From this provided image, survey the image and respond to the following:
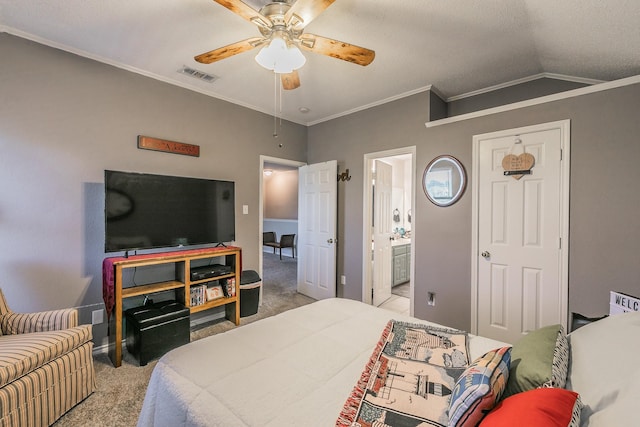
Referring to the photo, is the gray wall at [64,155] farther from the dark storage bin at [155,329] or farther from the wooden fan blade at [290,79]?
the wooden fan blade at [290,79]

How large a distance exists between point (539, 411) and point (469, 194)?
2.52 meters

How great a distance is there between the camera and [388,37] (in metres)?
2.23

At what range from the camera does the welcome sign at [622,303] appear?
74.7 inches

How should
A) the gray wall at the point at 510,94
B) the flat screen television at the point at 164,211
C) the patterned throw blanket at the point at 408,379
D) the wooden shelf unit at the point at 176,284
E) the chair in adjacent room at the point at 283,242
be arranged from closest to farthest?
1. the patterned throw blanket at the point at 408,379
2. the wooden shelf unit at the point at 176,284
3. the flat screen television at the point at 164,211
4. the gray wall at the point at 510,94
5. the chair in adjacent room at the point at 283,242

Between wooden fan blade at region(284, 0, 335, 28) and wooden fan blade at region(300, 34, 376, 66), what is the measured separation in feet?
0.55

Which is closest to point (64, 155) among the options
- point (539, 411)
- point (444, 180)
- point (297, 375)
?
point (297, 375)

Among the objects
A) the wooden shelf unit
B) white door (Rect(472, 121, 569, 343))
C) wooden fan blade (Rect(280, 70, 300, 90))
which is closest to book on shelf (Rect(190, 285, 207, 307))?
the wooden shelf unit

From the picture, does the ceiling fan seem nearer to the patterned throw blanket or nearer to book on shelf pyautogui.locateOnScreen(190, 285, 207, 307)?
the patterned throw blanket

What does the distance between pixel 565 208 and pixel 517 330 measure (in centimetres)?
122

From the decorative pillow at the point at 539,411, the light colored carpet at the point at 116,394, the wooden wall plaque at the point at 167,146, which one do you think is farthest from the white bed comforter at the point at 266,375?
the wooden wall plaque at the point at 167,146

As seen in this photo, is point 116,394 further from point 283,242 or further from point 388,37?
point 283,242

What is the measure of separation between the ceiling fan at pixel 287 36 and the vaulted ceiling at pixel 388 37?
274mm

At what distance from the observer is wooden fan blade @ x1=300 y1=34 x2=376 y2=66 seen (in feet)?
5.95

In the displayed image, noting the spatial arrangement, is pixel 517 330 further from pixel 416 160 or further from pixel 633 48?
pixel 633 48
